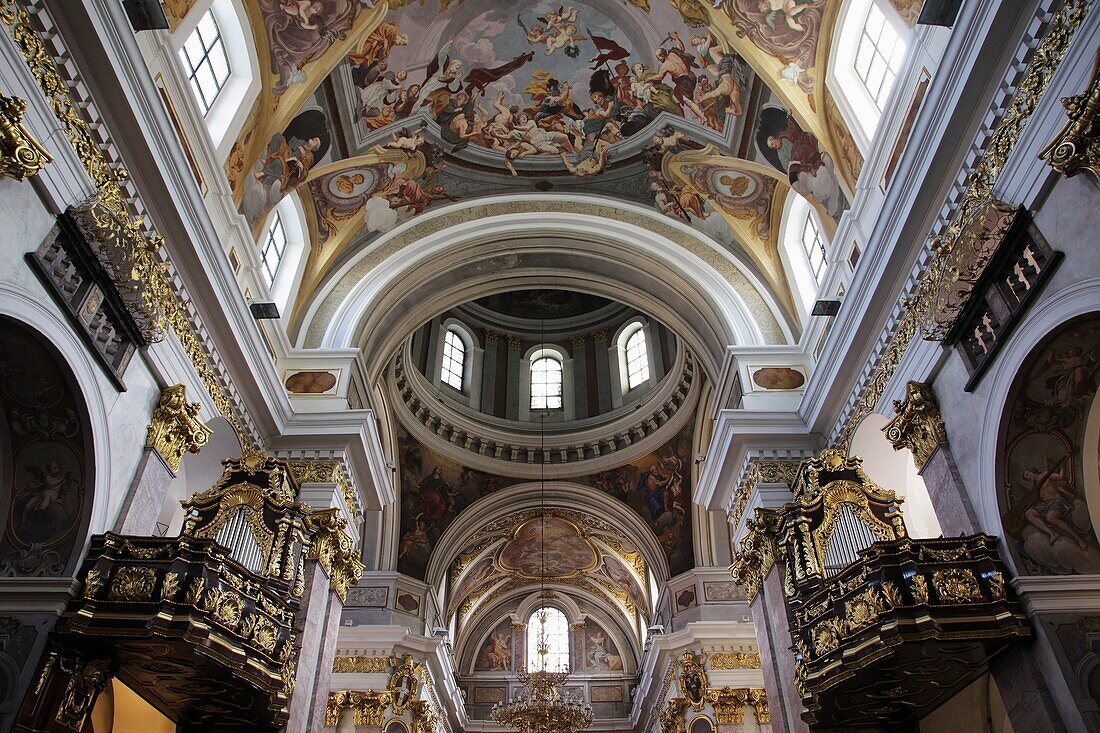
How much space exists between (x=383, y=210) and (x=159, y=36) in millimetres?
5856

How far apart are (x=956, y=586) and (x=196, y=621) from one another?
6391mm

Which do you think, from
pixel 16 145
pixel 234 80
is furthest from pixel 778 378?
pixel 16 145

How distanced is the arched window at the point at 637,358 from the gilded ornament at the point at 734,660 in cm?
771

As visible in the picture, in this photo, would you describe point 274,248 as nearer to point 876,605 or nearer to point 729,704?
point 876,605

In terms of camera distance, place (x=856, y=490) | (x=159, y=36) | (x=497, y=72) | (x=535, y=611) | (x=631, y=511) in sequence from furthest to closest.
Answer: (x=535, y=611) < (x=631, y=511) < (x=497, y=72) < (x=856, y=490) < (x=159, y=36)

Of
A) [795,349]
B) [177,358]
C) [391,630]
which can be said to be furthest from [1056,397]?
[391,630]

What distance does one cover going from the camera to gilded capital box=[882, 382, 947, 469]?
27.0ft

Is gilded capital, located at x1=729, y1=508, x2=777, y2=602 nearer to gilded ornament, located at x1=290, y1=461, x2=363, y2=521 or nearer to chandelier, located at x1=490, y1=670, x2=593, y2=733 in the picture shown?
gilded ornament, located at x1=290, y1=461, x2=363, y2=521

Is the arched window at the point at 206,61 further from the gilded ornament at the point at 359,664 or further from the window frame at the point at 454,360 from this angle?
the window frame at the point at 454,360

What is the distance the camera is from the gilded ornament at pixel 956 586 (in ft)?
22.5

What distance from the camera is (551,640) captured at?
28.1 meters

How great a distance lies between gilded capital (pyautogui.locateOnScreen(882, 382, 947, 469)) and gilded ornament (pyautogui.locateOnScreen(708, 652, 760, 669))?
350 inches

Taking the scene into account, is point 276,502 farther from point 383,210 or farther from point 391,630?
point 391,630

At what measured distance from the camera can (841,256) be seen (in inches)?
415
